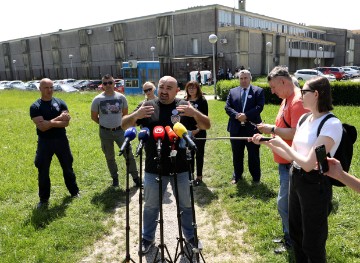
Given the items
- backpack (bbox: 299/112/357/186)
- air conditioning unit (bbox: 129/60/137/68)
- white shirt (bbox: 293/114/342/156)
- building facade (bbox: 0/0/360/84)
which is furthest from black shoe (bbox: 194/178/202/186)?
building facade (bbox: 0/0/360/84)

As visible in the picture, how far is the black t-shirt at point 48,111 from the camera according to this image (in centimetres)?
547

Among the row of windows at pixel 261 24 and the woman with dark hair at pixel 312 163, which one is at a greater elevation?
the row of windows at pixel 261 24

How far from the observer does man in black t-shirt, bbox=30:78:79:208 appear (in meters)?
5.46

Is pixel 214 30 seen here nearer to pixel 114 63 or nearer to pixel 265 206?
pixel 114 63

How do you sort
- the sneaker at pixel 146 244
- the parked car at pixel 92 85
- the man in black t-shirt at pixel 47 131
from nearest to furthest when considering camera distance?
the sneaker at pixel 146 244 < the man in black t-shirt at pixel 47 131 < the parked car at pixel 92 85

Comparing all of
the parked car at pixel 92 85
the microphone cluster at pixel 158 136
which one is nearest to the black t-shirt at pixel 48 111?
the microphone cluster at pixel 158 136

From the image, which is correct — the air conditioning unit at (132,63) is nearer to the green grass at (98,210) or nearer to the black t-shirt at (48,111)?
the green grass at (98,210)

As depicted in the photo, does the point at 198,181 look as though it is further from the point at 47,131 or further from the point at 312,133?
the point at 312,133

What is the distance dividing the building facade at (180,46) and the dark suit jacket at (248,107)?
28.2 metres

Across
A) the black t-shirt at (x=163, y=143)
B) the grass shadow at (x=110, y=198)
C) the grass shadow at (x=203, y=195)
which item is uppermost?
the black t-shirt at (x=163, y=143)

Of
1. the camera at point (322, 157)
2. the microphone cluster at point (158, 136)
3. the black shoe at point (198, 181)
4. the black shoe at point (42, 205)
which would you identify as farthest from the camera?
the black shoe at point (198, 181)

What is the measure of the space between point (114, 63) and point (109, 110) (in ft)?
152

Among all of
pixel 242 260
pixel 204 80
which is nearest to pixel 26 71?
pixel 204 80

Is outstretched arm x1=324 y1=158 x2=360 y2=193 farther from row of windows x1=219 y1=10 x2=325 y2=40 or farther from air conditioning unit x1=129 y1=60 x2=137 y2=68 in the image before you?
row of windows x1=219 y1=10 x2=325 y2=40
